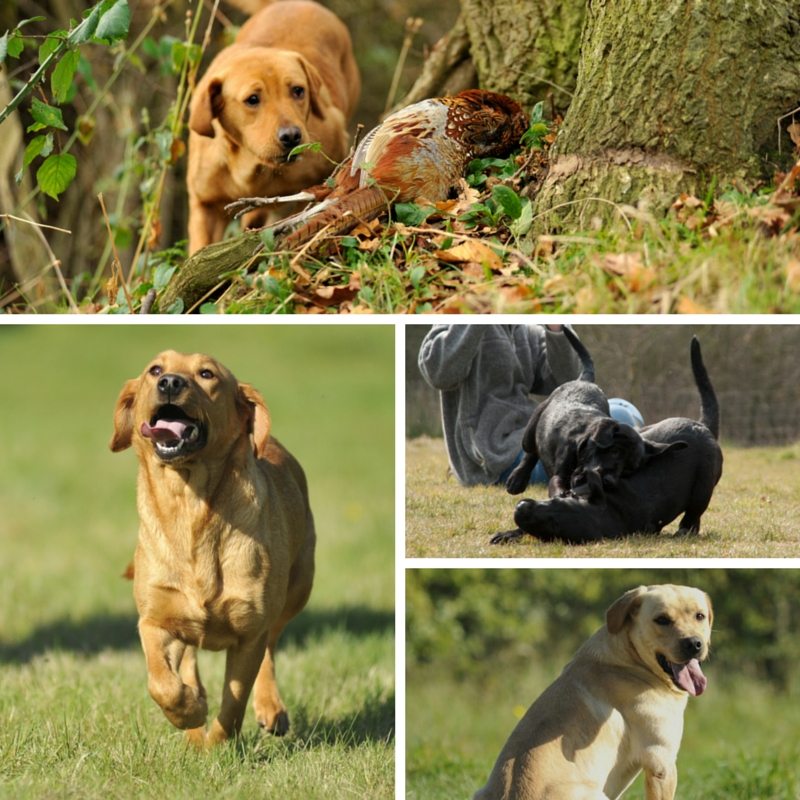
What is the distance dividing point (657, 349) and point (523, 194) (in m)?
1.56

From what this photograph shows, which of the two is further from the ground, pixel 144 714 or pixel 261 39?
pixel 261 39

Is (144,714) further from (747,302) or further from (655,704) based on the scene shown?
(747,302)

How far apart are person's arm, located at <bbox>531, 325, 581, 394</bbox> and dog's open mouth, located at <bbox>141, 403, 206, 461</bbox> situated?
1.04 m

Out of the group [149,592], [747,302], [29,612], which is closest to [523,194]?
[747,302]

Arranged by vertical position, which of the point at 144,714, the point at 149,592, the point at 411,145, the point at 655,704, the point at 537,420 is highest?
the point at 411,145

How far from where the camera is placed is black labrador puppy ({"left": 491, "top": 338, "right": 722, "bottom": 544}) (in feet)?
11.4

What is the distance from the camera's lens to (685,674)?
330cm

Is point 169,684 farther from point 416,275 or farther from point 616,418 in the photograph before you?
point 416,275

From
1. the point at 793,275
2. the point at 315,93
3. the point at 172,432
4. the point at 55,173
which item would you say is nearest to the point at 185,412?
the point at 172,432

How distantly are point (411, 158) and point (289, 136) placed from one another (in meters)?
1.40

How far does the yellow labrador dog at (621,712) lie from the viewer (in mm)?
3264

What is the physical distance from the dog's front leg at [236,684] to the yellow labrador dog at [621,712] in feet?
2.53

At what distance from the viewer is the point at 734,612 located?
553 centimetres

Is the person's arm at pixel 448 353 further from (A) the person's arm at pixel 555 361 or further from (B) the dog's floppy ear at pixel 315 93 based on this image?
(B) the dog's floppy ear at pixel 315 93
